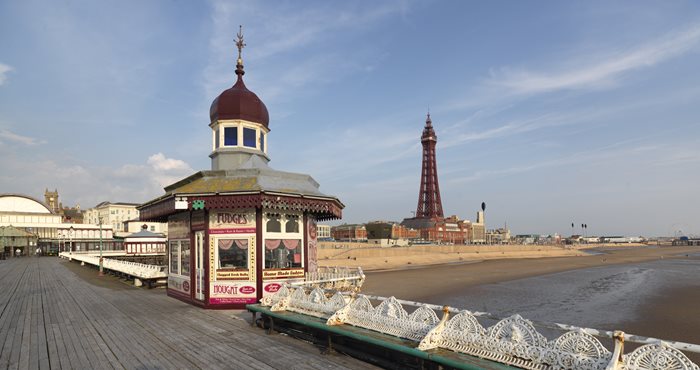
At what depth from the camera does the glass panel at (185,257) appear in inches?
584

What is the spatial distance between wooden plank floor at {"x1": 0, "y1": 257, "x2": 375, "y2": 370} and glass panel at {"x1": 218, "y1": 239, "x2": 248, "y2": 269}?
62.8 inches

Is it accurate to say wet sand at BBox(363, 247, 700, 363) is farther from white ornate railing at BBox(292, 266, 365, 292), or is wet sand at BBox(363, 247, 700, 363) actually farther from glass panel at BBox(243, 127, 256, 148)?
glass panel at BBox(243, 127, 256, 148)

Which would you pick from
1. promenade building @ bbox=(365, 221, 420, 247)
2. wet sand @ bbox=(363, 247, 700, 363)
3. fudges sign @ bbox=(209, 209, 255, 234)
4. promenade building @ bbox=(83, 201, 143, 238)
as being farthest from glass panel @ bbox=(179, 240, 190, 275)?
promenade building @ bbox=(365, 221, 420, 247)

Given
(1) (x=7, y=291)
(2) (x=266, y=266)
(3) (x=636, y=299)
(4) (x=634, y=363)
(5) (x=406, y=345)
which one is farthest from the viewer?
(3) (x=636, y=299)

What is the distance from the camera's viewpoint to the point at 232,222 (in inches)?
534

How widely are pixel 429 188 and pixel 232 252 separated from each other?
555ft

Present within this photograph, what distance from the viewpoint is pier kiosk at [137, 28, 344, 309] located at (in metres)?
13.2

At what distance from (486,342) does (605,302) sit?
960 inches

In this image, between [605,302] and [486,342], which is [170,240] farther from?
[605,302]

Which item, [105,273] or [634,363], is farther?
[105,273]

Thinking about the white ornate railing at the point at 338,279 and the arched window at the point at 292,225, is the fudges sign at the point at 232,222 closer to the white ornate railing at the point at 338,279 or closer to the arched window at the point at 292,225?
the arched window at the point at 292,225

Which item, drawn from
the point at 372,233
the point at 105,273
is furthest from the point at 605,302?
the point at 372,233

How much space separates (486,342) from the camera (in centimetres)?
600

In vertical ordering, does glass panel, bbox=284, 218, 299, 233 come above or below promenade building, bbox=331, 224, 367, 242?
above
